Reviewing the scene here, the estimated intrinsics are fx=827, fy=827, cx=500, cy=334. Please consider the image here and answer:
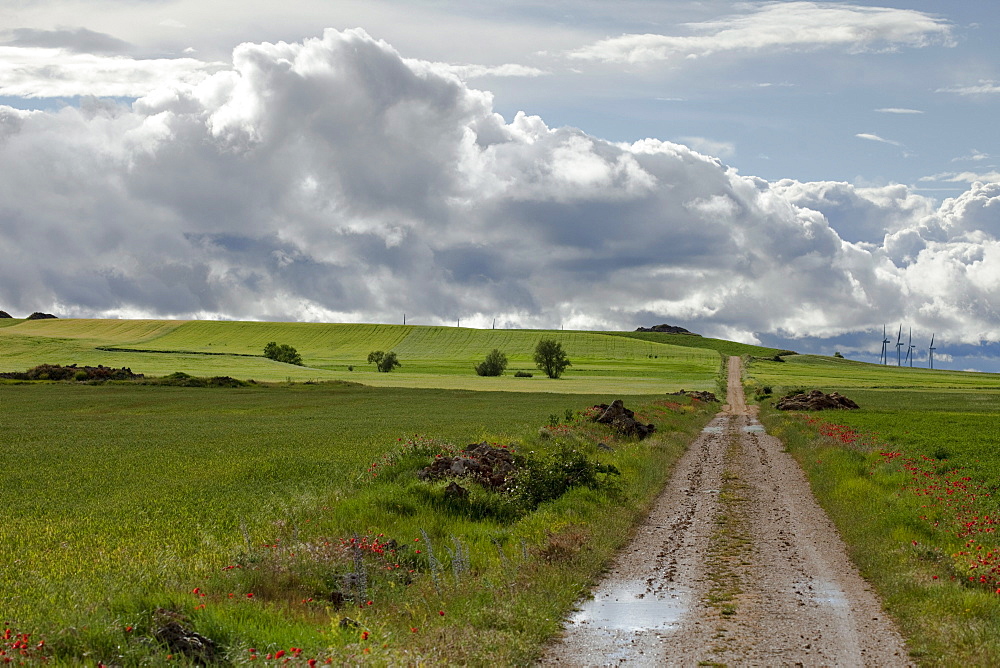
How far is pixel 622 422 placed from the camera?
1581 inches

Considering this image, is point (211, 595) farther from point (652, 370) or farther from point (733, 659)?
point (652, 370)

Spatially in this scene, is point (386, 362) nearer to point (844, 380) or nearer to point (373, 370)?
point (373, 370)

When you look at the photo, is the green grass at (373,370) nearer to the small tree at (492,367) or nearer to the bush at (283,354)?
the small tree at (492,367)

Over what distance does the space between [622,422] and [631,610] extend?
27963 millimetres

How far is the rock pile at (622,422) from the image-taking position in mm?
39500

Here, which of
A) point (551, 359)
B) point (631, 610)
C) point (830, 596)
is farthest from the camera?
point (551, 359)

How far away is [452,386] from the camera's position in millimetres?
111750

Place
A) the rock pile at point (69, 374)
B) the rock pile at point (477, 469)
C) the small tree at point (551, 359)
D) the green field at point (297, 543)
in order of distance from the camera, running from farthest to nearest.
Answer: the small tree at point (551, 359) < the rock pile at point (69, 374) < the rock pile at point (477, 469) < the green field at point (297, 543)

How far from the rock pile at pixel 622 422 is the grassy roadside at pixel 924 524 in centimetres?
701

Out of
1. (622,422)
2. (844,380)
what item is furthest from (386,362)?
(622,422)

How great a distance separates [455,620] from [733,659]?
12.0 ft

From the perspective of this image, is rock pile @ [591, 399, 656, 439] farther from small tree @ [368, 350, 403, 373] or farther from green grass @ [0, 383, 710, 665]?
small tree @ [368, 350, 403, 373]

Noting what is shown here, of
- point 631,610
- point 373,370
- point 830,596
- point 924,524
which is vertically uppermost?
point 924,524

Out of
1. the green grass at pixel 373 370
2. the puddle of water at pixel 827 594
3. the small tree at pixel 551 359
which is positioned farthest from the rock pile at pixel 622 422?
the small tree at pixel 551 359
